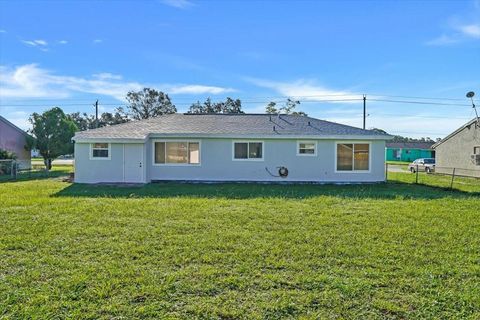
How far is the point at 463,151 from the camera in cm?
2408

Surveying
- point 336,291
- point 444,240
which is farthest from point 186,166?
point 336,291

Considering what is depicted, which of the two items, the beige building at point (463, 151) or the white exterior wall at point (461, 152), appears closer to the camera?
the beige building at point (463, 151)

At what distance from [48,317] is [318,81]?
78.3ft

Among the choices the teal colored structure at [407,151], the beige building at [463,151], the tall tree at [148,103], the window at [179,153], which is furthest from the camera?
the teal colored structure at [407,151]

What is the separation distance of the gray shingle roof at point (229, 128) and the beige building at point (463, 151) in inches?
380

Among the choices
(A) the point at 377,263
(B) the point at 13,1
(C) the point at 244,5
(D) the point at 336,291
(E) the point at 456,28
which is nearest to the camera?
(D) the point at 336,291

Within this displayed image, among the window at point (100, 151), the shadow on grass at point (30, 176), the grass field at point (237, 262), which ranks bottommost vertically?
the grass field at point (237, 262)

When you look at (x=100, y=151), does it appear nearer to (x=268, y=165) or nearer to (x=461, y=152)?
(x=268, y=165)

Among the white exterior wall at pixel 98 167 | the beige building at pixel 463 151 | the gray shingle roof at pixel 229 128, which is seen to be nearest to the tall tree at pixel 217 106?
the beige building at pixel 463 151

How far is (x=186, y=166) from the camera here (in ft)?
52.7

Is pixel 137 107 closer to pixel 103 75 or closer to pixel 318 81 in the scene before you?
pixel 103 75

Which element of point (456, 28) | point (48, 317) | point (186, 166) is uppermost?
point (456, 28)

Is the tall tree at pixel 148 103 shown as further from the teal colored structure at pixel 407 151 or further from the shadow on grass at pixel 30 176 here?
the teal colored structure at pixel 407 151

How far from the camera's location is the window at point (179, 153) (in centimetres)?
1609
